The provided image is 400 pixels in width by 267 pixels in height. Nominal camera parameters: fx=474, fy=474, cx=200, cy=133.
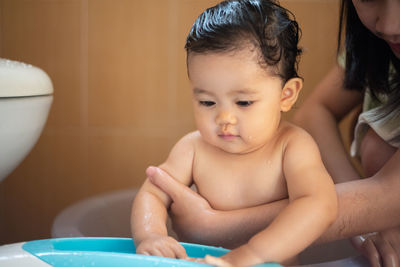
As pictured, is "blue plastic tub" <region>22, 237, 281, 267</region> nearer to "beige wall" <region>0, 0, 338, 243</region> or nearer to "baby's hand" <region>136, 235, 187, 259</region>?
"baby's hand" <region>136, 235, 187, 259</region>

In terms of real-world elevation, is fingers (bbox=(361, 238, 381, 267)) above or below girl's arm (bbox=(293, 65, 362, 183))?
below

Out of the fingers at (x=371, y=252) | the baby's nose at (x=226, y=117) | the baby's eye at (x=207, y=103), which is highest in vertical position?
the baby's eye at (x=207, y=103)

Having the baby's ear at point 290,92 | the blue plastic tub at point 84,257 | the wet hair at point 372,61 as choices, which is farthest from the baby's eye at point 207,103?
the wet hair at point 372,61

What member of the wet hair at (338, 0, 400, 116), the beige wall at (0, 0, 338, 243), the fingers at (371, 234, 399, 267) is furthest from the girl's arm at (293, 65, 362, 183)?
the fingers at (371, 234, 399, 267)

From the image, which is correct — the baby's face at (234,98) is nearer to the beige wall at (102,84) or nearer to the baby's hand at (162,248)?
the baby's hand at (162,248)

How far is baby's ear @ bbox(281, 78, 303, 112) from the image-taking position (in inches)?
30.7

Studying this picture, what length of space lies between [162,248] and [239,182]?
0.69ft

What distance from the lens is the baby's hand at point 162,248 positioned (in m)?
0.67

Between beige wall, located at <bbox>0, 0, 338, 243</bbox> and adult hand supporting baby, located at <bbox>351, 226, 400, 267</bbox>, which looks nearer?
adult hand supporting baby, located at <bbox>351, 226, 400, 267</bbox>

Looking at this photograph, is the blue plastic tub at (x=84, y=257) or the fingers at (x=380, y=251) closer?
the blue plastic tub at (x=84, y=257)

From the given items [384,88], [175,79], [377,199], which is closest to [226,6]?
[377,199]

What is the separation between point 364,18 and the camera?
2.83 feet

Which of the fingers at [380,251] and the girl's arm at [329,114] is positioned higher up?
the girl's arm at [329,114]

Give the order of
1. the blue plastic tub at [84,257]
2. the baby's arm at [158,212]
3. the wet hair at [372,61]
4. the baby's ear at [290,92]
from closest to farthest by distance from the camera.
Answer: the blue plastic tub at [84,257] < the baby's arm at [158,212] < the baby's ear at [290,92] < the wet hair at [372,61]
